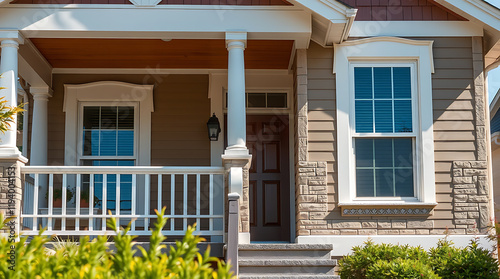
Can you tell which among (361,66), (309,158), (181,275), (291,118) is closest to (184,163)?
(291,118)

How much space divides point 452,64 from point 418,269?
9.88 feet

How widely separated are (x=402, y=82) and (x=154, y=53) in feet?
10.8

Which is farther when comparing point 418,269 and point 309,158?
point 309,158

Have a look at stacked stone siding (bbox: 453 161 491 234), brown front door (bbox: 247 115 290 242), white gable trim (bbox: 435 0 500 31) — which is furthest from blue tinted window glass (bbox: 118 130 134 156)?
white gable trim (bbox: 435 0 500 31)

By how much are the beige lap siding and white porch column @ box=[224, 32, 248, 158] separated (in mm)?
855

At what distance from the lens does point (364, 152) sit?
8.08 metres

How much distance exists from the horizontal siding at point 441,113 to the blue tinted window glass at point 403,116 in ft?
1.00

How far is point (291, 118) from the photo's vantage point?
986 centimetres

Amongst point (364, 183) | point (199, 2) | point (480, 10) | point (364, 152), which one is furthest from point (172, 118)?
point (480, 10)

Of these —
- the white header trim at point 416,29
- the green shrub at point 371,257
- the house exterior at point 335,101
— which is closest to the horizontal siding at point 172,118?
the house exterior at point 335,101

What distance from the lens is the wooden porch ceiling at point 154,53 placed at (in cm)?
861

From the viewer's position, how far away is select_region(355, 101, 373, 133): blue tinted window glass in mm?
8109

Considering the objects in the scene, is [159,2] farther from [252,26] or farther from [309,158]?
[309,158]

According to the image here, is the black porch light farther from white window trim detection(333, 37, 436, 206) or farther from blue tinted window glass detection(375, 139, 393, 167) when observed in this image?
blue tinted window glass detection(375, 139, 393, 167)
